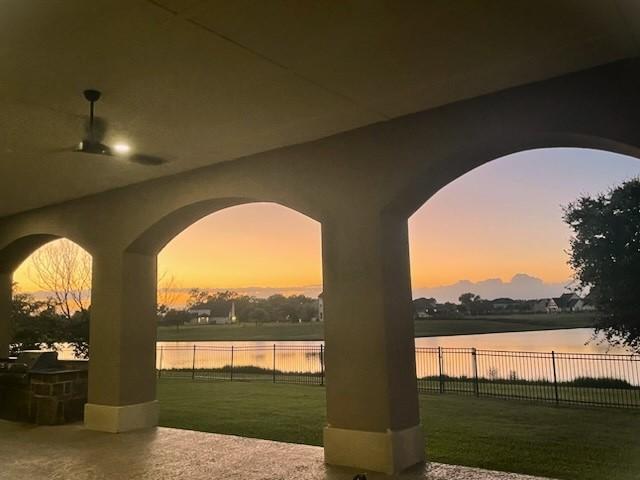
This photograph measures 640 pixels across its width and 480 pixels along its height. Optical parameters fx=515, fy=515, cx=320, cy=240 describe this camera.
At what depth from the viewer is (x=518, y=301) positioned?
8.18m

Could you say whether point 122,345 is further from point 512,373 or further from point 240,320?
point 512,373

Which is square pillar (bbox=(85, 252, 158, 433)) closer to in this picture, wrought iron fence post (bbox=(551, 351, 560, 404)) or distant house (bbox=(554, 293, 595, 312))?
wrought iron fence post (bbox=(551, 351, 560, 404))

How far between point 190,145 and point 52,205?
3.25m

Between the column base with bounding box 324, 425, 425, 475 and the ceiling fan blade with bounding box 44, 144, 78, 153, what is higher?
the ceiling fan blade with bounding box 44, 144, 78, 153

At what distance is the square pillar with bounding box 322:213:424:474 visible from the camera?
3992 mm

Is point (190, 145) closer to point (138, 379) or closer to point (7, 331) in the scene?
point (138, 379)

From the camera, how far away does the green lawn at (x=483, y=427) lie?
4641 millimetres

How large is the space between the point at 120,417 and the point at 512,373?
24.1 feet

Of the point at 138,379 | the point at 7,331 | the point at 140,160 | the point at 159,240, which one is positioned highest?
the point at 140,160

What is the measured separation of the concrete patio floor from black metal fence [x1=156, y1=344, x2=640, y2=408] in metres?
2.31

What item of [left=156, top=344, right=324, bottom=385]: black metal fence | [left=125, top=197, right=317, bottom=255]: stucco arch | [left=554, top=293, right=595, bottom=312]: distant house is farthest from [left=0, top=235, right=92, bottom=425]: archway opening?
[left=554, top=293, right=595, bottom=312]: distant house

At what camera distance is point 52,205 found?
685 cm

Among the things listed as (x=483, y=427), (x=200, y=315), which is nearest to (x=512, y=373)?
(x=483, y=427)

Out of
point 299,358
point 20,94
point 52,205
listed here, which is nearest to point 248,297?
point 299,358
